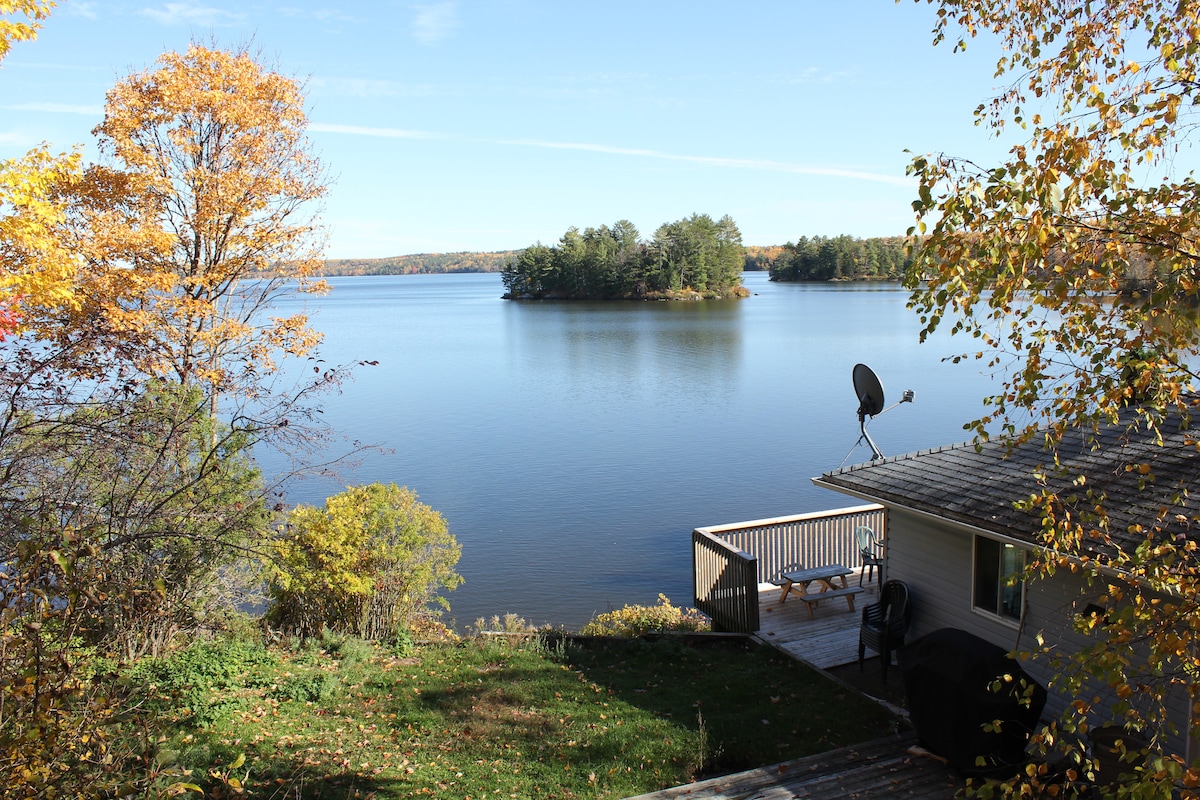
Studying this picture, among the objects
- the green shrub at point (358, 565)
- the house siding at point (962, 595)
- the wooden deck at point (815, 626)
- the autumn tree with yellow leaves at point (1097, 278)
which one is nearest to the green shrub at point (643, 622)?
the wooden deck at point (815, 626)

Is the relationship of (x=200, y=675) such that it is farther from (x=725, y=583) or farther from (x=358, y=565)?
(x=725, y=583)

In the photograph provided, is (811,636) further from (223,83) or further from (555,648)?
(223,83)

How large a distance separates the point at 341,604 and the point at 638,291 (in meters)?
97.1

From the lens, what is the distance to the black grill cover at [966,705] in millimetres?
7316

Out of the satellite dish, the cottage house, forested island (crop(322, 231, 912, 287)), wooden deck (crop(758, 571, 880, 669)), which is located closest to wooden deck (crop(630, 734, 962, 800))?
the cottage house

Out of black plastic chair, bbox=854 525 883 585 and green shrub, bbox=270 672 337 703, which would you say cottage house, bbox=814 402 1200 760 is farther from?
green shrub, bbox=270 672 337 703

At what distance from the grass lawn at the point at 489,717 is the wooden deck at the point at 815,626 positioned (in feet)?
1.34

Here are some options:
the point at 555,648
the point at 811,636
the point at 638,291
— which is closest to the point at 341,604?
the point at 555,648

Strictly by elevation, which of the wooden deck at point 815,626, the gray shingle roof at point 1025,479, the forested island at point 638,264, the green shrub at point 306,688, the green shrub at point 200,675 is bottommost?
the wooden deck at point 815,626

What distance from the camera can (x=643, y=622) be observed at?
13.1m

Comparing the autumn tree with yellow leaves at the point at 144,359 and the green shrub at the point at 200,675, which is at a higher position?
the autumn tree with yellow leaves at the point at 144,359

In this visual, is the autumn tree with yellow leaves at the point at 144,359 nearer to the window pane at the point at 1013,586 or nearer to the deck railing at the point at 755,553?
the deck railing at the point at 755,553

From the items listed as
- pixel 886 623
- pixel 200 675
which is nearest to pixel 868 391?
pixel 886 623

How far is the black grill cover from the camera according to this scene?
7316mm
